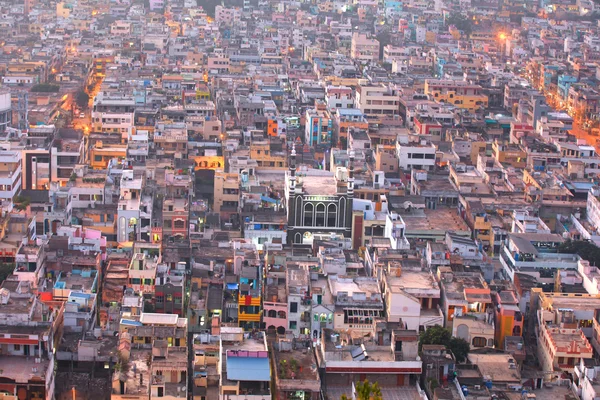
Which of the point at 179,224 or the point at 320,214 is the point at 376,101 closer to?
the point at 320,214

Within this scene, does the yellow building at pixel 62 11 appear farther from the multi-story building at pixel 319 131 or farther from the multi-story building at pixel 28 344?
the multi-story building at pixel 28 344

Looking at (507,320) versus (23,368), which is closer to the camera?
(23,368)

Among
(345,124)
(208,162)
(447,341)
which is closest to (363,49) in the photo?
(345,124)

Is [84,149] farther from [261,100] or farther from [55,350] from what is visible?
[55,350]

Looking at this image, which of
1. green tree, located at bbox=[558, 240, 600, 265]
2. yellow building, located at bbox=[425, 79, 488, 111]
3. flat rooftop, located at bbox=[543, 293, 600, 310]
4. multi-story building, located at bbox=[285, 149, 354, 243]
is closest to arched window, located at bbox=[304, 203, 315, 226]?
multi-story building, located at bbox=[285, 149, 354, 243]

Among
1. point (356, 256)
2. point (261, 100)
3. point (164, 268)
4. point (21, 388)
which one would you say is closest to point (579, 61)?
point (261, 100)

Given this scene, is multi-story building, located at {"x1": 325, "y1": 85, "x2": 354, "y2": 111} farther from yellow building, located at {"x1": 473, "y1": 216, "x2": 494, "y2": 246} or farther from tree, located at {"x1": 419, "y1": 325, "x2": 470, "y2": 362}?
tree, located at {"x1": 419, "y1": 325, "x2": 470, "y2": 362}

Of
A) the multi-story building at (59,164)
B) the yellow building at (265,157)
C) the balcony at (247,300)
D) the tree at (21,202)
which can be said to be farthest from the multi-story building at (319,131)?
the balcony at (247,300)
